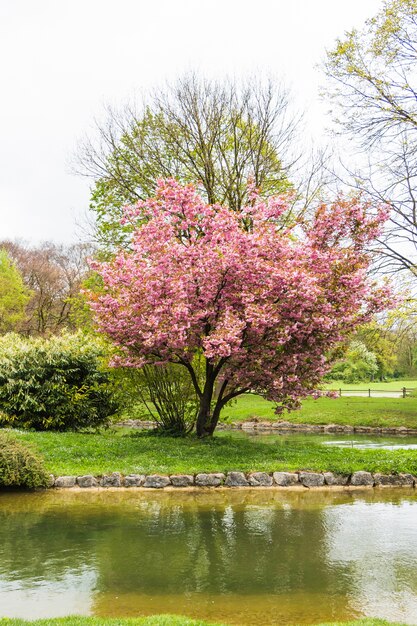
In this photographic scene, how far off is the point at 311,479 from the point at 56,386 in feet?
28.5

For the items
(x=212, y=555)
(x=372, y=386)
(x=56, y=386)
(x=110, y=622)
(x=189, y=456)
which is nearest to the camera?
(x=110, y=622)

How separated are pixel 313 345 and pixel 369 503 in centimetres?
442

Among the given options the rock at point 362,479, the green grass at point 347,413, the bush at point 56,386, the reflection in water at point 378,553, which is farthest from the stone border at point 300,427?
the reflection in water at point 378,553

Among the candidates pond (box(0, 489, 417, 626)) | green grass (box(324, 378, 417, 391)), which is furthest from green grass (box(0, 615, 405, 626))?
green grass (box(324, 378, 417, 391))

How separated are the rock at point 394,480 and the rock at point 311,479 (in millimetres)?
1249

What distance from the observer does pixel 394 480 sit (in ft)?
41.9

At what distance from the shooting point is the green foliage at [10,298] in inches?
1651

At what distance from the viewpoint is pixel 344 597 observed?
21.3ft

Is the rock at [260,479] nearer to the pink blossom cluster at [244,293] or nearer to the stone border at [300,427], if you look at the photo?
the pink blossom cluster at [244,293]

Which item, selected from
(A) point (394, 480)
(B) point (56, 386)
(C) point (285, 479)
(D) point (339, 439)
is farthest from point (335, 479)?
(D) point (339, 439)

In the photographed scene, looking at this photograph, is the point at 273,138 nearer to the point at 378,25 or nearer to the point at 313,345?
the point at 378,25

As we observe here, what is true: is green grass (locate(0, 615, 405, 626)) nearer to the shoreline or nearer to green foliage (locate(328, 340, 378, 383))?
the shoreline

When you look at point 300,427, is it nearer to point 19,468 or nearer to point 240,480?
point 240,480

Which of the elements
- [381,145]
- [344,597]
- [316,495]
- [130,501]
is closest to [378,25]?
[381,145]
